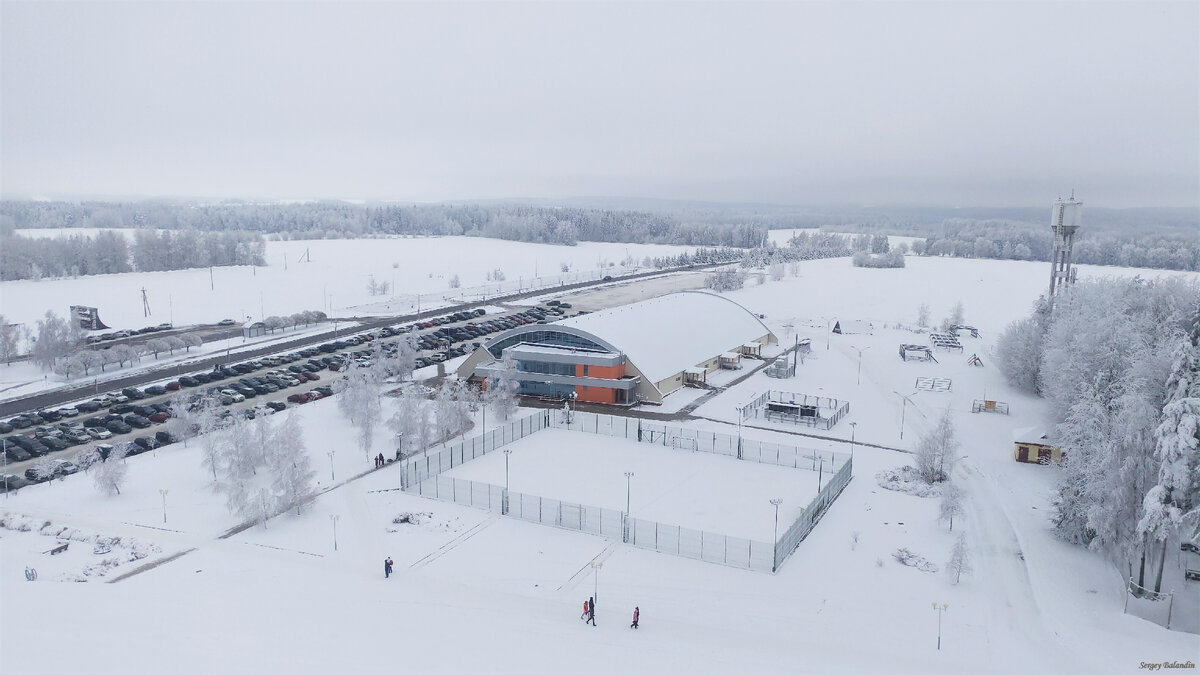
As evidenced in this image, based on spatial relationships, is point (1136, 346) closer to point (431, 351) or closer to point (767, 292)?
point (431, 351)

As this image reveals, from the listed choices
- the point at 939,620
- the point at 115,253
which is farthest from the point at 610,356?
the point at 115,253

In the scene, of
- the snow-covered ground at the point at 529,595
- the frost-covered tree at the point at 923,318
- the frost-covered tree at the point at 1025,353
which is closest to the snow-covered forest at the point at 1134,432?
the snow-covered ground at the point at 529,595

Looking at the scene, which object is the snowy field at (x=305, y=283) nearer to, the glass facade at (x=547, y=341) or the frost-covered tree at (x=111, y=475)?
the glass facade at (x=547, y=341)

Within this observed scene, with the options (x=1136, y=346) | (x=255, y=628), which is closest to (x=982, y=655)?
(x=1136, y=346)

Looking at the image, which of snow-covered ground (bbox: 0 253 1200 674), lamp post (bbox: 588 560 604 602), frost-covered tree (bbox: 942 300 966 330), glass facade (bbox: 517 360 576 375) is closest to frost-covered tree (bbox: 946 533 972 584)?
snow-covered ground (bbox: 0 253 1200 674)

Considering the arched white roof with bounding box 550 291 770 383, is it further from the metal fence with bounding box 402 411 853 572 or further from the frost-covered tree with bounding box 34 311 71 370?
the frost-covered tree with bounding box 34 311 71 370

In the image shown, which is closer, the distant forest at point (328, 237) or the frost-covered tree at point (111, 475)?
the frost-covered tree at point (111, 475)
